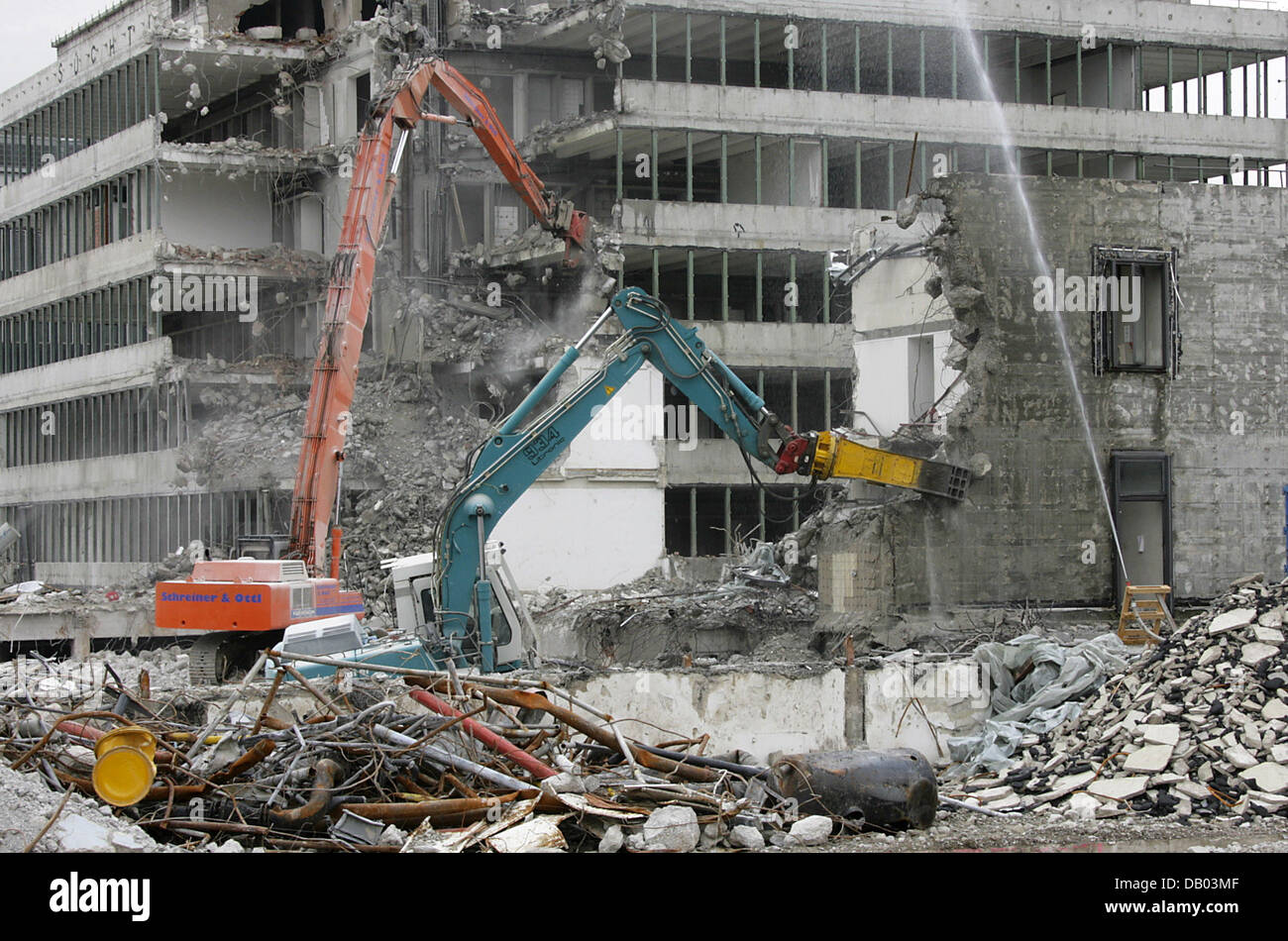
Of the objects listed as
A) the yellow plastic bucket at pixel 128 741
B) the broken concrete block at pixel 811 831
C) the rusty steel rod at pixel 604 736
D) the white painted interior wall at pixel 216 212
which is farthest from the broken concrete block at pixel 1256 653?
the white painted interior wall at pixel 216 212

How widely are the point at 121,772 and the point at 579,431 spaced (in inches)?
325

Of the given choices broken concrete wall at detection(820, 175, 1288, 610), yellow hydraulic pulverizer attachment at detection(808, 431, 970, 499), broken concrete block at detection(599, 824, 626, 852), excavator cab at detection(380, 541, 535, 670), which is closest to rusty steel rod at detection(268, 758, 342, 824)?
broken concrete block at detection(599, 824, 626, 852)

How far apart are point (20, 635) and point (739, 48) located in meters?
21.0

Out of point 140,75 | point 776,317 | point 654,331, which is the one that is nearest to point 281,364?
point 140,75

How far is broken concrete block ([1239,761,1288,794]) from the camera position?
468 inches

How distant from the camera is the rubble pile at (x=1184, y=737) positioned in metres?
12.1

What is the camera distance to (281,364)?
111ft

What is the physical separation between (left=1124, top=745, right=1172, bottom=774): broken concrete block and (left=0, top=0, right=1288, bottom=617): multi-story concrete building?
18454 millimetres

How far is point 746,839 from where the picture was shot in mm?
9883

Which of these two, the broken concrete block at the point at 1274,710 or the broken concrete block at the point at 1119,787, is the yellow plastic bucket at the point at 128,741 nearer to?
the broken concrete block at the point at 1119,787

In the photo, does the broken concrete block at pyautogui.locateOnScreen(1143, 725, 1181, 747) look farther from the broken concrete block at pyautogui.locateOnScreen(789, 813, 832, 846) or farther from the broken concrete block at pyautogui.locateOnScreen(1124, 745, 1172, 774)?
the broken concrete block at pyautogui.locateOnScreen(789, 813, 832, 846)

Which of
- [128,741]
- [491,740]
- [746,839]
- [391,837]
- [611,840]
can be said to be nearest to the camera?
[128,741]

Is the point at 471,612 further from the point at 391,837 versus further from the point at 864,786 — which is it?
the point at 391,837

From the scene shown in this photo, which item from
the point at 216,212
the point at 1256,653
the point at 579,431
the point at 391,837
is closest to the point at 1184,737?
the point at 1256,653
